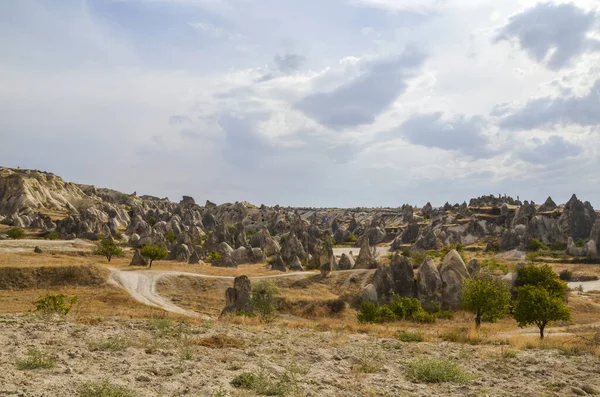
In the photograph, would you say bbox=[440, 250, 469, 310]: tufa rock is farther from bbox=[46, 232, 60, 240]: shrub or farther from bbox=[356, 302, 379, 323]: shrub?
bbox=[46, 232, 60, 240]: shrub

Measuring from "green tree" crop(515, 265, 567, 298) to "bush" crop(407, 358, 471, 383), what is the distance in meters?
34.5

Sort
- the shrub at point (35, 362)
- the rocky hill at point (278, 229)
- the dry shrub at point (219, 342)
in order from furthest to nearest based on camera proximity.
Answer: the rocky hill at point (278, 229) < the dry shrub at point (219, 342) < the shrub at point (35, 362)

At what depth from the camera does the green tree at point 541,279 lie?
46744 millimetres

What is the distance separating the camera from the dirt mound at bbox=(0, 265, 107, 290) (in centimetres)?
5328

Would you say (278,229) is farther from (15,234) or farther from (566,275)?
(566,275)

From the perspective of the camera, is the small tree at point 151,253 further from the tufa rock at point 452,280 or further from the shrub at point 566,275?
the shrub at point 566,275

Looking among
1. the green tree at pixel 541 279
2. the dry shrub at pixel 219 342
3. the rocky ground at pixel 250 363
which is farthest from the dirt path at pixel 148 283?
the green tree at pixel 541 279

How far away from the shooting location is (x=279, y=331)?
2670 cm

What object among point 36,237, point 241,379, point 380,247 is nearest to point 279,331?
point 241,379

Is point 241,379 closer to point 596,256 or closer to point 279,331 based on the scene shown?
point 279,331

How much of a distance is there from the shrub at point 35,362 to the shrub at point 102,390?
292cm

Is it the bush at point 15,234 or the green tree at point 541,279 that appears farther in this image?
the bush at point 15,234

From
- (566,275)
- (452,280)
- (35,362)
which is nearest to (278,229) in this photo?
(566,275)

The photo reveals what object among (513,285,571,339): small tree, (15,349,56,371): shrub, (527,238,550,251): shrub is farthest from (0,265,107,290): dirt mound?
(527,238,550,251): shrub
